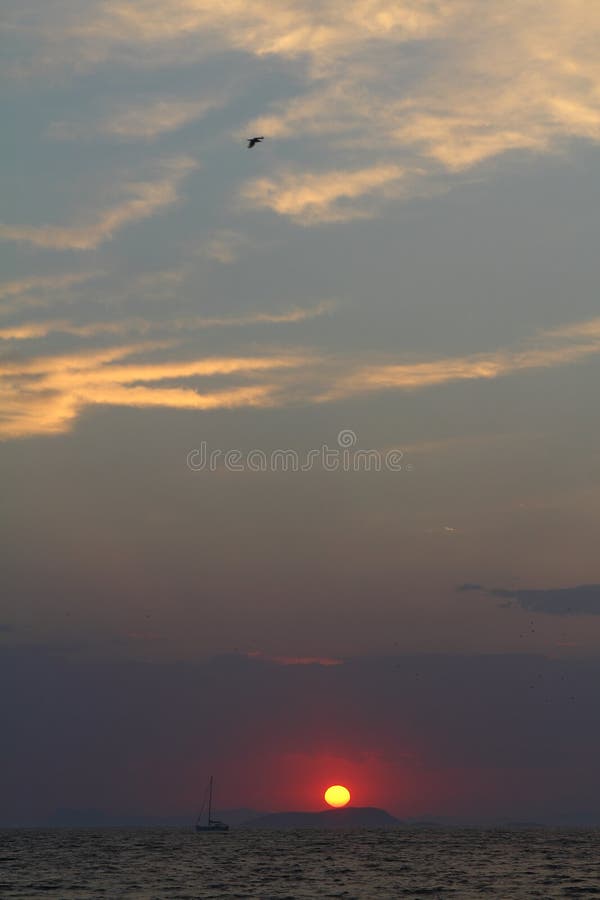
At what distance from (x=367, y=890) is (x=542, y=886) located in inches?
878

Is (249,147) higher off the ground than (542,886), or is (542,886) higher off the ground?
(249,147)

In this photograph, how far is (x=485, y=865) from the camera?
180250 millimetres

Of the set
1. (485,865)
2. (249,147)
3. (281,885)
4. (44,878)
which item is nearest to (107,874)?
(44,878)

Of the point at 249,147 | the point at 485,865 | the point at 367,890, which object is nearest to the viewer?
the point at 249,147

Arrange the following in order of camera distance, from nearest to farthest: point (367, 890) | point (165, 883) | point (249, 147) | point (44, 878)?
point (249, 147) < point (367, 890) < point (165, 883) < point (44, 878)

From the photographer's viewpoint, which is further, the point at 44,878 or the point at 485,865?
the point at 485,865

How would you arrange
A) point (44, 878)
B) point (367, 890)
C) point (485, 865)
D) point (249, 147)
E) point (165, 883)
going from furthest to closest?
1. point (485, 865)
2. point (44, 878)
3. point (165, 883)
4. point (367, 890)
5. point (249, 147)

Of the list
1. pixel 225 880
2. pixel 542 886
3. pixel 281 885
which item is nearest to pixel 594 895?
pixel 542 886

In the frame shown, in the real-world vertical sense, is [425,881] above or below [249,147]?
below

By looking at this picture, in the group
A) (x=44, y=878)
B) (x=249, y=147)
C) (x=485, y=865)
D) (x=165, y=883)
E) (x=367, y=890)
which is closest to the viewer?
(x=249, y=147)

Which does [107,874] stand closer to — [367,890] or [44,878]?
[44,878]

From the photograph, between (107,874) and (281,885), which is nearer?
(281,885)

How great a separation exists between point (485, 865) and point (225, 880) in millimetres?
51779

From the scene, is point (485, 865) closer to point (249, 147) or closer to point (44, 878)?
point (44, 878)
